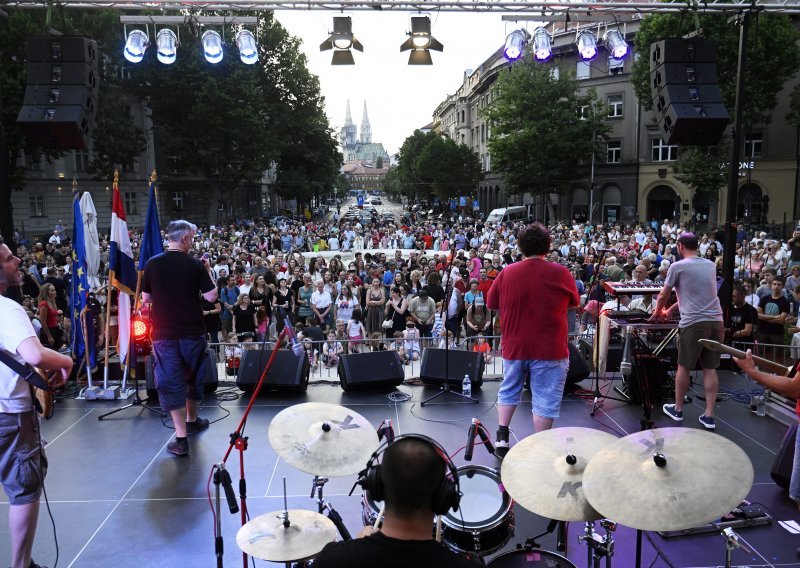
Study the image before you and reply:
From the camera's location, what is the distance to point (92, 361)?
7.32m

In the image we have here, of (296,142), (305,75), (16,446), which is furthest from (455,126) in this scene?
(16,446)

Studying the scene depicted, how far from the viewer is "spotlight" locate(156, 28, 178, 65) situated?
9590 mm

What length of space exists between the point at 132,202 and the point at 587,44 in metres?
39.9

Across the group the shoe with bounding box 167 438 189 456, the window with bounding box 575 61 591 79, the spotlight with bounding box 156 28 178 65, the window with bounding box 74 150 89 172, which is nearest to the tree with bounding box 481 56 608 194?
the window with bounding box 575 61 591 79

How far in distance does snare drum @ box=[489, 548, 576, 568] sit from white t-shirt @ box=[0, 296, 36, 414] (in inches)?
108

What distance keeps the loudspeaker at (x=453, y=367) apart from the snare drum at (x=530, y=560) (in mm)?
4130

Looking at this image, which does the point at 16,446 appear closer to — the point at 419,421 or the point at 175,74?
the point at 419,421

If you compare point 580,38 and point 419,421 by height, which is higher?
point 580,38

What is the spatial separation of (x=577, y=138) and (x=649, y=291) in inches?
1400

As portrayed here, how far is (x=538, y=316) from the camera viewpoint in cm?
472

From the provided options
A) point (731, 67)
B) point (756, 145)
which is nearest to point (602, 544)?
point (731, 67)

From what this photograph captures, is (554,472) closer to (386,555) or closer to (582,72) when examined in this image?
(386,555)

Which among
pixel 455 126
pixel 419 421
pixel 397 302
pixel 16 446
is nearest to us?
pixel 16 446

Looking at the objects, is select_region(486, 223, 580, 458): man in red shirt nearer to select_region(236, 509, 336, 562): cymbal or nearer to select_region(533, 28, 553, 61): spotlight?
select_region(236, 509, 336, 562): cymbal
